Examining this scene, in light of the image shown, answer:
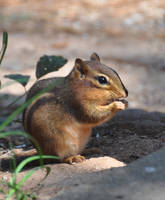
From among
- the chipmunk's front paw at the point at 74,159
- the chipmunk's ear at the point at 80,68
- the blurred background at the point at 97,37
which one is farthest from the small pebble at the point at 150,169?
the blurred background at the point at 97,37

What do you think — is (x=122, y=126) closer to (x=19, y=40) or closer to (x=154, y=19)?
(x=19, y=40)

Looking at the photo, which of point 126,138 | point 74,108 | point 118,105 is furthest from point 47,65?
point 126,138

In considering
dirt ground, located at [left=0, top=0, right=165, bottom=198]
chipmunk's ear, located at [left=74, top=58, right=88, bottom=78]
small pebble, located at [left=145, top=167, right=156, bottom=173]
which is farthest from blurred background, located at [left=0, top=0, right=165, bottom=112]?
small pebble, located at [left=145, top=167, right=156, bottom=173]

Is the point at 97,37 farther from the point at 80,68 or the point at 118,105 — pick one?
the point at 118,105

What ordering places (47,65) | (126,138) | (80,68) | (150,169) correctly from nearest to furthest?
(150,169) → (80,68) → (47,65) → (126,138)

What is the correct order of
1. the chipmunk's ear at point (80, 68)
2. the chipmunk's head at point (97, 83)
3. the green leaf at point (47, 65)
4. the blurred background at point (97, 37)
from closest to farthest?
1. the chipmunk's head at point (97, 83)
2. the chipmunk's ear at point (80, 68)
3. the green leaf at point (47, 65)
4. the blurred background at point (97, 37)

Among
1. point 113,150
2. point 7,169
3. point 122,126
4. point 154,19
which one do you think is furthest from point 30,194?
point 154,19

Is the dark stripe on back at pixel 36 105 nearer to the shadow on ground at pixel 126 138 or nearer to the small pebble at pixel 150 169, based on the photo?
the shadow on ground at pixel 126 138
